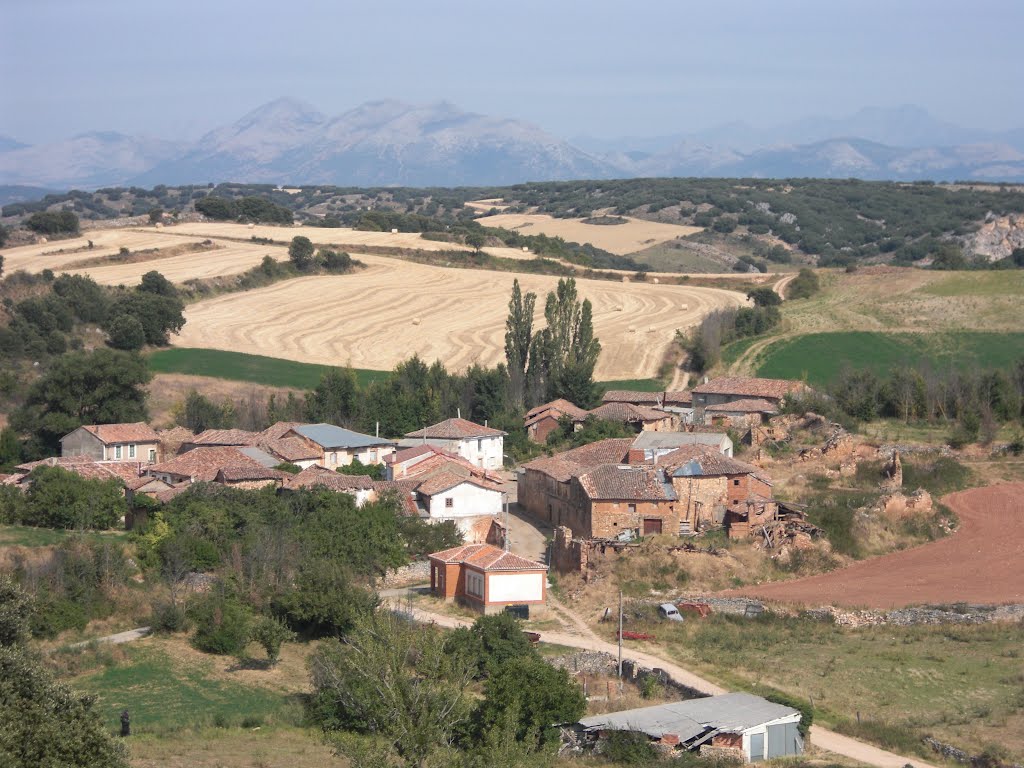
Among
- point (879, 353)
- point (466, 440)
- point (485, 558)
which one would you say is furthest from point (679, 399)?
point (485, 558)

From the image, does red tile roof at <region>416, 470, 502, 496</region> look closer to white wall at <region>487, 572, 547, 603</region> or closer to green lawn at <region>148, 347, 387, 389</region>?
white wall at <region>487, 572, 547, 603</region>

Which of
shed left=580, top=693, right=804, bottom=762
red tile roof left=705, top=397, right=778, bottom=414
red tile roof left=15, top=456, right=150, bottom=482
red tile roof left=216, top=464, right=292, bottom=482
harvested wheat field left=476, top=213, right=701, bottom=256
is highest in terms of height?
harvested wheat field left=476, top=213, right=701, bottom=256

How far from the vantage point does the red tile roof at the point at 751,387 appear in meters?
58.6

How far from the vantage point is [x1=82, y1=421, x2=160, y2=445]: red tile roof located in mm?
51438

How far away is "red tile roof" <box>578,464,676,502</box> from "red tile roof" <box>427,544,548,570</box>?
15.8ft

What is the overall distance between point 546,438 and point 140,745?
34910 mm

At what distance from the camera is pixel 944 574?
132 ft

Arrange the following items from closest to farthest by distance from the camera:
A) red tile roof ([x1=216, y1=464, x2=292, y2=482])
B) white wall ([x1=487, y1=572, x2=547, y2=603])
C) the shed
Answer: the shed < white wall ([x1=487, y1=572, x2=547, y2=603]) < red tile roof ([x1=216, y1=464, x2=292, y2=482])

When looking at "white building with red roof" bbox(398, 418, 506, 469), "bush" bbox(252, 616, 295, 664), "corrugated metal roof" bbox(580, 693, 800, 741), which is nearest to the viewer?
"corrugated metal roof" bbox(580, 693, 800, 741)

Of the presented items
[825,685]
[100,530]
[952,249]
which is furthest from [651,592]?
[952,249]

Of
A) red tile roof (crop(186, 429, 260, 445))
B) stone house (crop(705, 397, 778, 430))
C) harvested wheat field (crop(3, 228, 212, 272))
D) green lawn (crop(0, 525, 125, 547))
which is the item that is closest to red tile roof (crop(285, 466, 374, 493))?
red tile roof (crop(186, 429, 260, 445))

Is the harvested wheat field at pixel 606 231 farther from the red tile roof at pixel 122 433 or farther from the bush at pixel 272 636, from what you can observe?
the bush at pixel 272 636

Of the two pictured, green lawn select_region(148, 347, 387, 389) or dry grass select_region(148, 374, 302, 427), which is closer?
dry grass select_region(148, 374, 302, 427)

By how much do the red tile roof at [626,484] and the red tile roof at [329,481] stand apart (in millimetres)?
7349
